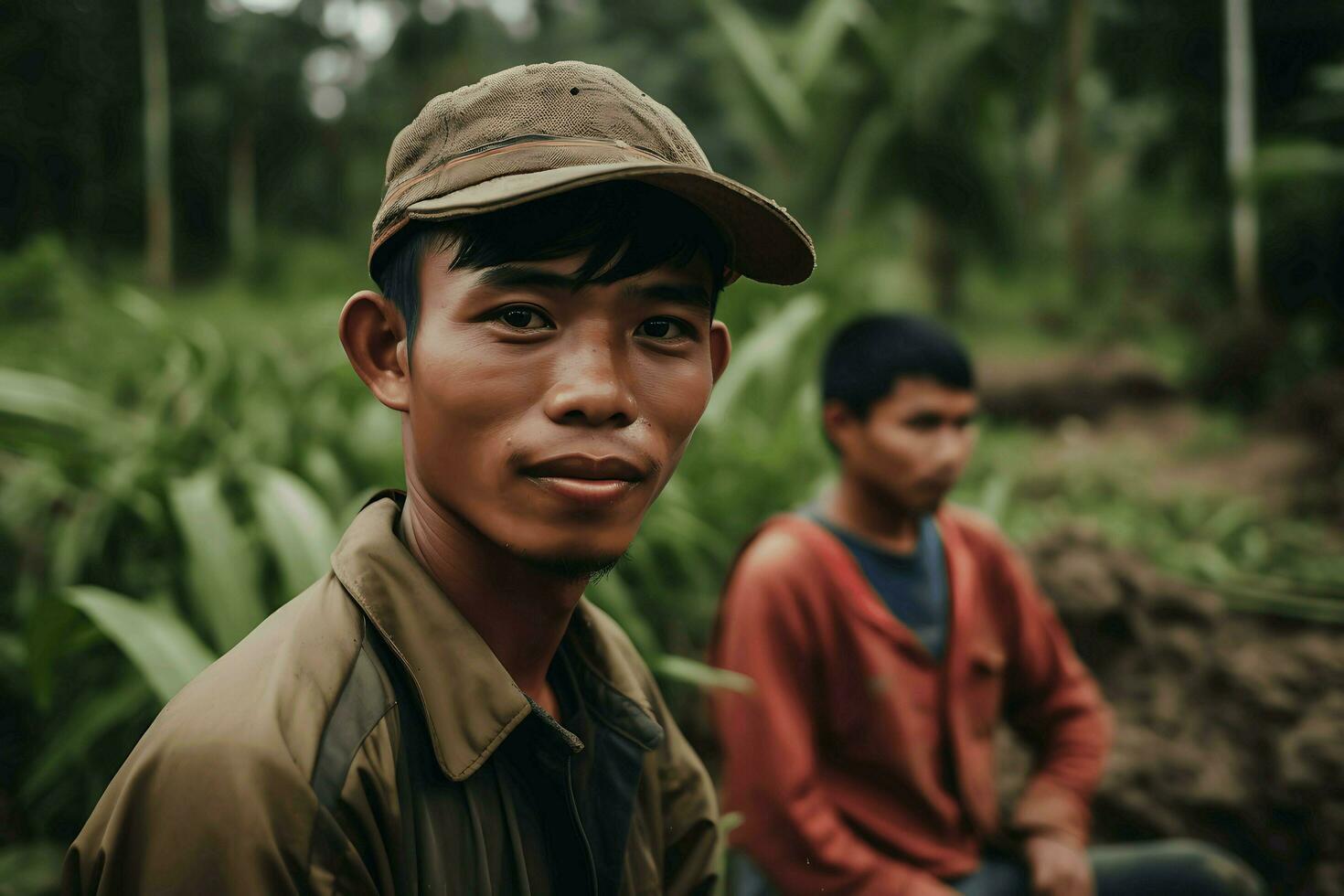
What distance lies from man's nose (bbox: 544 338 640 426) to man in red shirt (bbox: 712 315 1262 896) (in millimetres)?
1164

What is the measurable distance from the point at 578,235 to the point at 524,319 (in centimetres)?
10

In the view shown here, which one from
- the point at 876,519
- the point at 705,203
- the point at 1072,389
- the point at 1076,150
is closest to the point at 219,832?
the point at 705,203

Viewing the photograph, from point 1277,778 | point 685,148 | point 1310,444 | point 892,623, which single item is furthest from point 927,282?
point 685,148

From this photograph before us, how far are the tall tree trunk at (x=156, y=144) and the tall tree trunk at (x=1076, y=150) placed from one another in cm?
714

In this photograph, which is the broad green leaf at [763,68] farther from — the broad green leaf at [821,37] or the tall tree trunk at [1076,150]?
the tall tree trunk at [1076,150]

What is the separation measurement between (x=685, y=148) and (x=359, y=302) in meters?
0.38

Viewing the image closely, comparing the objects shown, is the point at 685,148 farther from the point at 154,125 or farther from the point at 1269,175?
the point at 1269,175

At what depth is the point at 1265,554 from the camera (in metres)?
4.41

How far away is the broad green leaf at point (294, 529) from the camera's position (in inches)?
80.2

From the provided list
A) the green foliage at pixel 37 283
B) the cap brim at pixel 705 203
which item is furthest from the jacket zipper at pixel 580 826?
the green foliage at pixel 37 283

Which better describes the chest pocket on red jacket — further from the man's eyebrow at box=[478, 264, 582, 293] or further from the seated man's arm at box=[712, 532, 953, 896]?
the man's eyebrow at box=[478, 264, 582, 293]

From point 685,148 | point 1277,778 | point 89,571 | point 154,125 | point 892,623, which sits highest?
point 154,125

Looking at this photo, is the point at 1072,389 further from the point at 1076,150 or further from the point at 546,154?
the point at 546,154

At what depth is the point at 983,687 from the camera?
2.08 m
